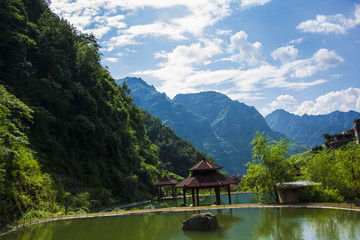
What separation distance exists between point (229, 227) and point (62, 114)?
97.1 ft

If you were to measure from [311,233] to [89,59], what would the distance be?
41.8m

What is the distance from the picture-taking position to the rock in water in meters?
15.2

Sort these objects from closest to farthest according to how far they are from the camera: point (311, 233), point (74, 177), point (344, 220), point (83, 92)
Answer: point (311, 233), point (344, 220), point (74, 177), point (83, 92)

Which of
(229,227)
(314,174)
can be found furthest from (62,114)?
(314,174)

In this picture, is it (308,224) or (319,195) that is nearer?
(308,224)

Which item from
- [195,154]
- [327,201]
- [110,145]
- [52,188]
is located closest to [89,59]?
[110,145]

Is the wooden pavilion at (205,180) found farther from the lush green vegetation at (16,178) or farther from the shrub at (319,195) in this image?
the lush green vegetation at (16,178)

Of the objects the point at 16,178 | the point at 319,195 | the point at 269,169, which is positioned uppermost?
the point at 16,178

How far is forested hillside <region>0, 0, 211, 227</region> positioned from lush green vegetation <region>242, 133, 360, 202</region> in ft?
60.3

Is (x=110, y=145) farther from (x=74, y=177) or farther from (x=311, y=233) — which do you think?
(x=311, y=233)

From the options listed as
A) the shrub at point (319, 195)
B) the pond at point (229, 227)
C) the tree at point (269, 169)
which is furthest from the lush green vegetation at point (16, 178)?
the shrub at point (319, 195)

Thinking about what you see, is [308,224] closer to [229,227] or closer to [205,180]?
[229,227]

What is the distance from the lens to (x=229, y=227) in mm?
15539

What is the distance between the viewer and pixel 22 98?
103 feet
